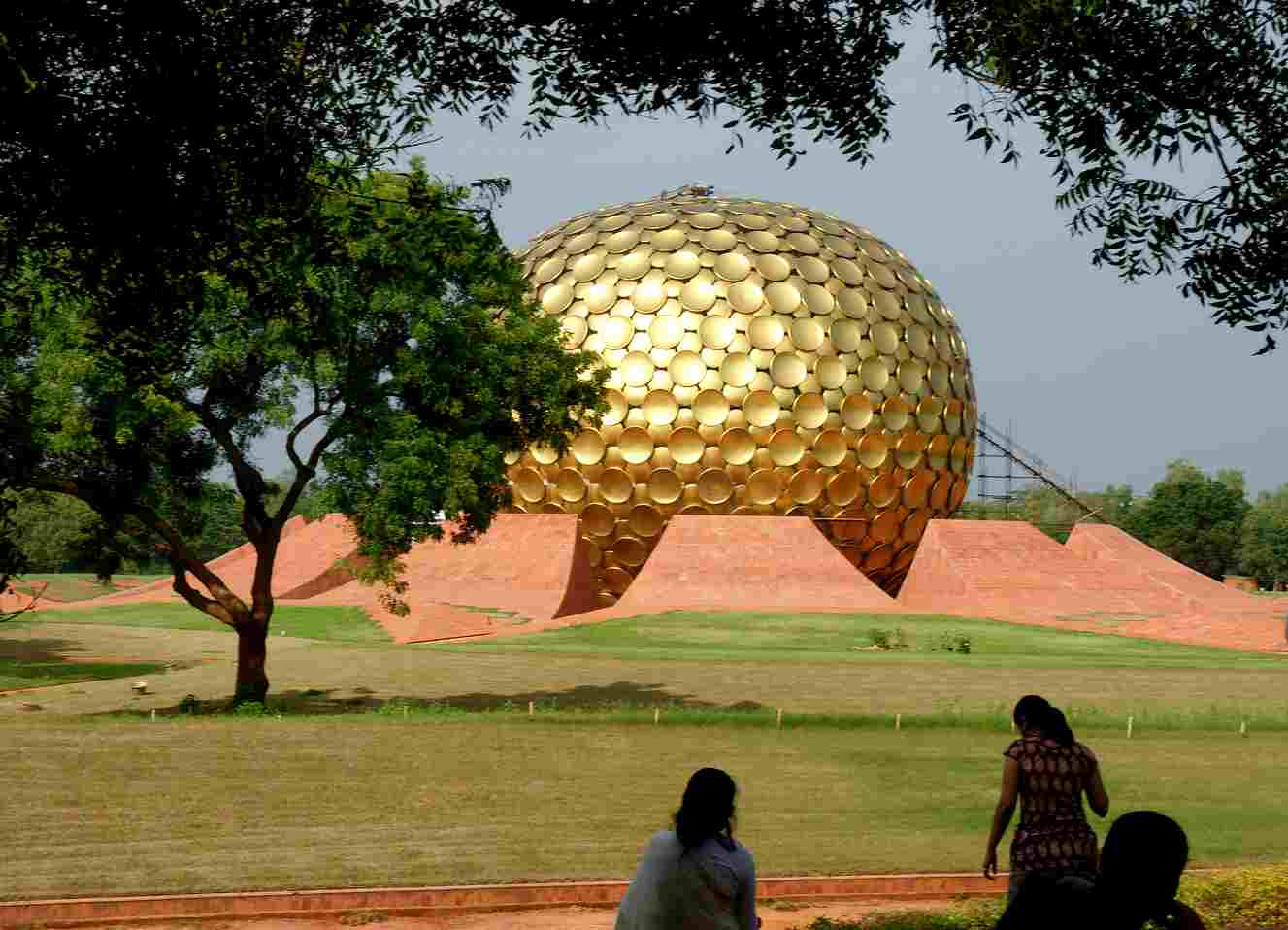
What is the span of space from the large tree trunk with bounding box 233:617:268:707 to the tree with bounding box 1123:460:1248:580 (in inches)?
2742

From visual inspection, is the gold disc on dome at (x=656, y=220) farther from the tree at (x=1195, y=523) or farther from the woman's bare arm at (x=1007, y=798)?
the tree at (x=1195, y=523)

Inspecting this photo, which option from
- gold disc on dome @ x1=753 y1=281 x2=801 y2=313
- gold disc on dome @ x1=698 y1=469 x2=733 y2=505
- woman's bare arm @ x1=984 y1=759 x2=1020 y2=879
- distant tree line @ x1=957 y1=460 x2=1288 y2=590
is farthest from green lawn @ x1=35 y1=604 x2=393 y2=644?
distant tree line @ x1=957 y1=460 x2=1288 y2=590

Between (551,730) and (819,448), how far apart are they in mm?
21497

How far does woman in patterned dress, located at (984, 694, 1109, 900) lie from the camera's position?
19.7 ft

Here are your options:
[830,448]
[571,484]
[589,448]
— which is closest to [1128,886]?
[589,448]

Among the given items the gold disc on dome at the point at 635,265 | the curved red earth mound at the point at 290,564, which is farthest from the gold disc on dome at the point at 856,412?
the curved red earth mound at the point at 290,564

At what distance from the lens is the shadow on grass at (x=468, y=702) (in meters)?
17.1

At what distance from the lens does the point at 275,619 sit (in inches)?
1246

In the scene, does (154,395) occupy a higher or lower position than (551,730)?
higher

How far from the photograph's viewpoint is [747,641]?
2641 centimetres

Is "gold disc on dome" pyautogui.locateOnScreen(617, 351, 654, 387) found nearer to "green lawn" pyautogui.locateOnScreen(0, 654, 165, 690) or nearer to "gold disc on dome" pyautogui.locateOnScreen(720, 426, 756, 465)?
"gold disc on dome" pyautogui.locateOnScreen(720, 426, 756, 465)

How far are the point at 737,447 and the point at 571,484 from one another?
173 inches

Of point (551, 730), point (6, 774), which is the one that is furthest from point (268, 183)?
point (551, 730)

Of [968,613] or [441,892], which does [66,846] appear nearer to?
[441,892]
